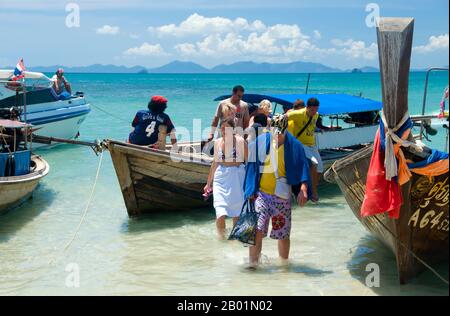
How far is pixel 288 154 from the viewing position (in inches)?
239

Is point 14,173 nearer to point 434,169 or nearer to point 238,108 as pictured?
point 238,108

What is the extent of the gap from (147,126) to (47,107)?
414 inches

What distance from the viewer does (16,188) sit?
31.7 ft

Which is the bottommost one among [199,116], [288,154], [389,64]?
[199,116]

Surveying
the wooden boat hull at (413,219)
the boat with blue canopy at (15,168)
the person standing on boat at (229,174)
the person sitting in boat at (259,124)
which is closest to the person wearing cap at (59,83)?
the boat with blue canopy at (15,168)

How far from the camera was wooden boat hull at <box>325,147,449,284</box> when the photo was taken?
571 cm

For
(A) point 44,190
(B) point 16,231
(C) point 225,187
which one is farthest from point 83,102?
(C) point 225,187

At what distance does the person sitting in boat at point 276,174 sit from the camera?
6082 millimetres

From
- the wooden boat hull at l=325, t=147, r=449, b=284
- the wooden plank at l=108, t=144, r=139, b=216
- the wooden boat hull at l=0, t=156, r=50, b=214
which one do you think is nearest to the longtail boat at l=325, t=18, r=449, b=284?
the wooden boat hull at l=325, t=147, r=449, b=284

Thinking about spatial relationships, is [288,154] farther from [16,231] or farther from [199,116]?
[199,116]

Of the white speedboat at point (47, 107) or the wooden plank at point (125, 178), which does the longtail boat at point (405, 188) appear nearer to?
the wooden plank at point (125, 178)

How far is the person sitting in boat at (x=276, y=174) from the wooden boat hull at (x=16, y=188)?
4.69 meters

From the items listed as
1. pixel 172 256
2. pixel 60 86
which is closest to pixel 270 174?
pixel 172 256
